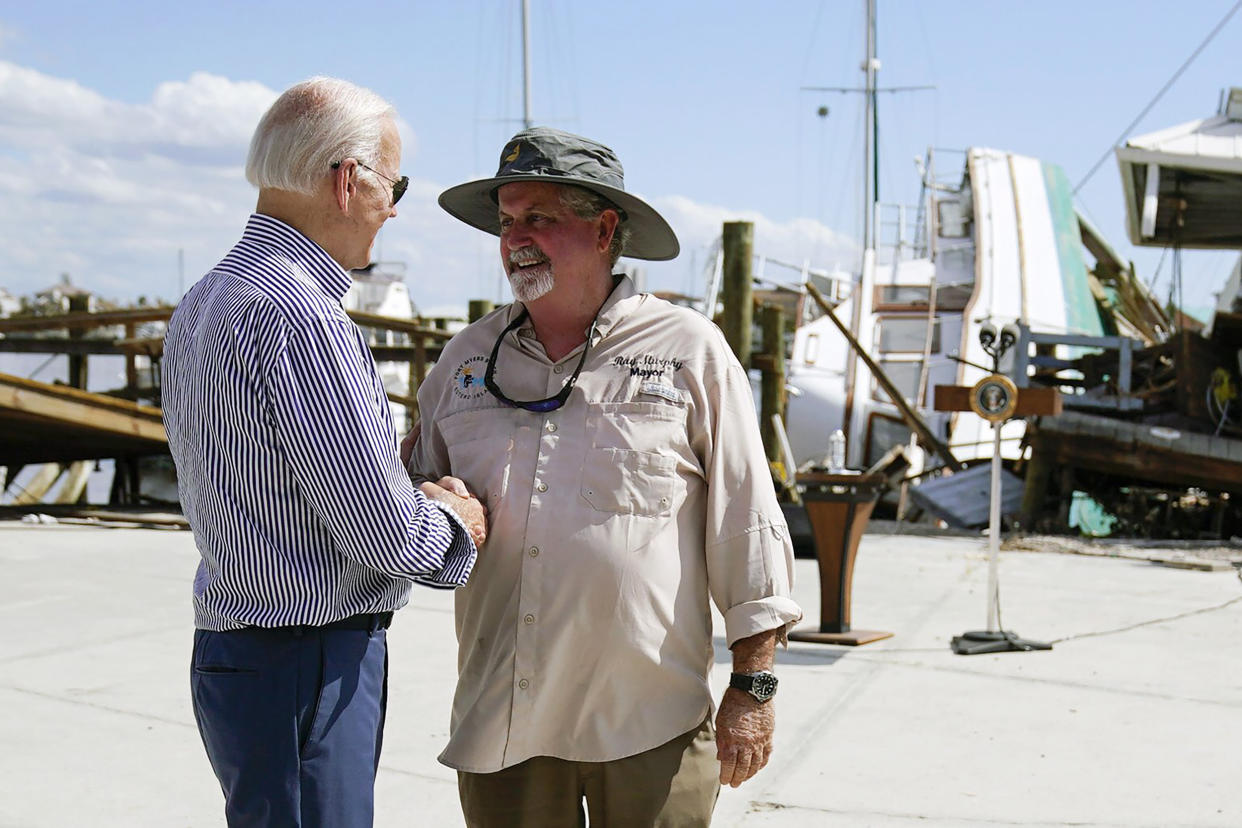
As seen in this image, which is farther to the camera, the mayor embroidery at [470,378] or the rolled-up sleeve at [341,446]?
the mayor embroidery at [470,378]

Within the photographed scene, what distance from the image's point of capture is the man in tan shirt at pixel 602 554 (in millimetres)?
2516

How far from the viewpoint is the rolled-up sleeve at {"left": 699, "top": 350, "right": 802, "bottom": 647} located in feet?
8.38

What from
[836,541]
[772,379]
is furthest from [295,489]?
[772,379]

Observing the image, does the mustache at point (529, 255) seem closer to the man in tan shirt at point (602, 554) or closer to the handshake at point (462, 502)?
the man in tan shirt at point (602, 554)

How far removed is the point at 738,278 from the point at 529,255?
945 centimetres

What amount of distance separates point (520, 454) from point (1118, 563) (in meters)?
9.19

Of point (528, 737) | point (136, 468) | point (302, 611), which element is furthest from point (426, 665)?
point (136, 468)

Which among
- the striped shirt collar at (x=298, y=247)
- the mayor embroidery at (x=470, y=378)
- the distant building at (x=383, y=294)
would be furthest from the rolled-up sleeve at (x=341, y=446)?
the distant building at (x=383, y=294)

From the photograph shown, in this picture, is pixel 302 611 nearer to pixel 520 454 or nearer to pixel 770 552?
pixel 520 454

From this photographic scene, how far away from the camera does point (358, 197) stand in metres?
2.26

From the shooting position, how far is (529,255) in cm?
267

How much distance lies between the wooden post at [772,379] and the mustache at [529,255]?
10692 mm

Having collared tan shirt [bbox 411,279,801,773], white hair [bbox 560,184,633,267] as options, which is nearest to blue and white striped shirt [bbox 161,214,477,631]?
collared tan shirt [bbox 411,279,801,773]

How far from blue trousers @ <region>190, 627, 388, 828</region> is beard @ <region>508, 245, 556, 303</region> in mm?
814
